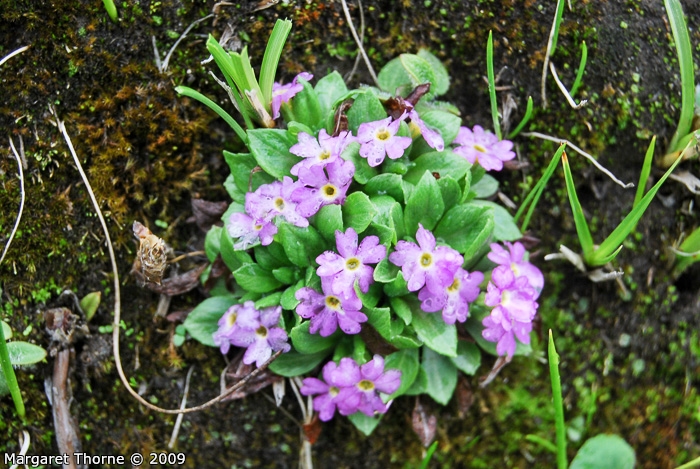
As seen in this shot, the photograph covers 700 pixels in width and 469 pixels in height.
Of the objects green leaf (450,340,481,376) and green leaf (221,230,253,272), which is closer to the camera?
green leaf (221,230,253,272)

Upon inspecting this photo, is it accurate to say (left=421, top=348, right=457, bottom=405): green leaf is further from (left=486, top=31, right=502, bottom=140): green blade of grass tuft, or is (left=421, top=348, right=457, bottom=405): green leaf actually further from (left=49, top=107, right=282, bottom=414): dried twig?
(left=486, top=31, right=502, bottom=140): green blade of grass tuft

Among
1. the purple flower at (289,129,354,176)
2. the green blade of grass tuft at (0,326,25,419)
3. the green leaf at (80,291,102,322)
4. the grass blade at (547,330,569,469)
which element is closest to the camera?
the grass blade at (547,330,569,469)

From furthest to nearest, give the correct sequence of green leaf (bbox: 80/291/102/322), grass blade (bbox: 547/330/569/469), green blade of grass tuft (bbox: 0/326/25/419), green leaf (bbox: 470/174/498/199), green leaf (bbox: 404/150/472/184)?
green leaf (bbox: 470/174/498/199), green leaf (bbox: 80/291/102/322), green leaf (bbox: 404/150/472/184), green blade of grass tuft (bbox: 0/326/25/419), grass blade (bbox: 547/330/569/469)

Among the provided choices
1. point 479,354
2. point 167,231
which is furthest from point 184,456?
point 479,354

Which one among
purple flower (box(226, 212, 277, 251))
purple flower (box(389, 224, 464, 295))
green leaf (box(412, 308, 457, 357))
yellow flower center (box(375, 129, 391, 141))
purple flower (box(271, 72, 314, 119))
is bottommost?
green leaf (box(412, 308, 457, 357))

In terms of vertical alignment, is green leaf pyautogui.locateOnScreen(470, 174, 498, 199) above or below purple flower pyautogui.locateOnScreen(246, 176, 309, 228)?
below

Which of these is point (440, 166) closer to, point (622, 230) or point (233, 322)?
point (622, 230)

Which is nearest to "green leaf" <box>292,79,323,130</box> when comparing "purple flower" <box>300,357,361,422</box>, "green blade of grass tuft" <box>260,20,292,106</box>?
"green blade of grass tuft" <box>260,20,292,106</box>
